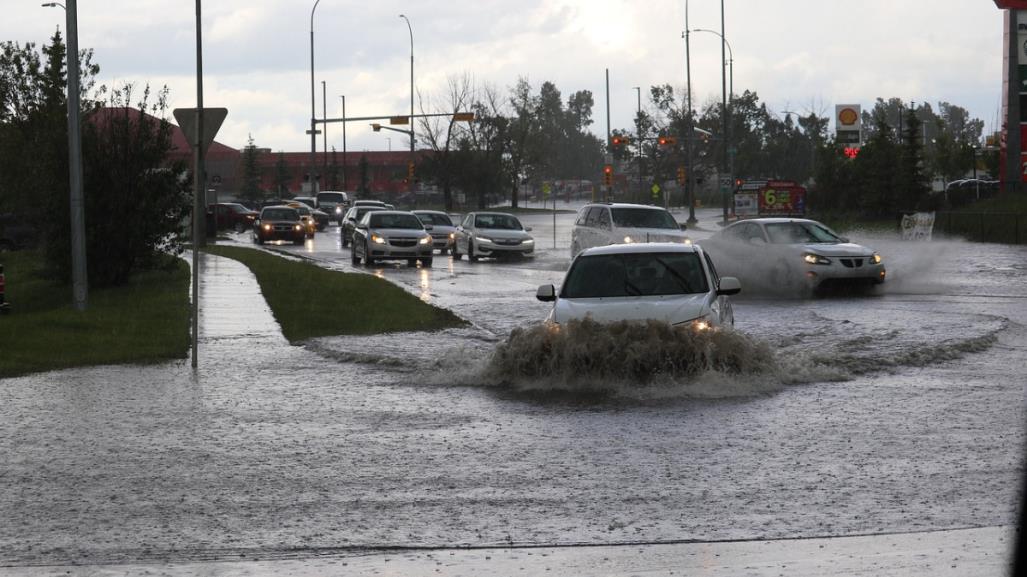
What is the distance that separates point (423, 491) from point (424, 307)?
15.9 metres

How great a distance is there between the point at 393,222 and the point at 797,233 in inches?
655

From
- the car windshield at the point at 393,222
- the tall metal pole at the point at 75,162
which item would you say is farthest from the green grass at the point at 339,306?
the car windshield at the point at 393,222

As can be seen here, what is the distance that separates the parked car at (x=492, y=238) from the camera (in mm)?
43438

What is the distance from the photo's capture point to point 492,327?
21.5m

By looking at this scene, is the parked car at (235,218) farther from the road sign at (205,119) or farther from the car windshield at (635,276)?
the car windshield at (635,276)

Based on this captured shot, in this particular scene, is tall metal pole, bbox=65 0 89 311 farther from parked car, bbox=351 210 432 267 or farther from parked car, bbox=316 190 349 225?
parked car, bbox=316 190 349 225

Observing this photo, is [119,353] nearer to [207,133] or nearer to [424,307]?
[207,133]

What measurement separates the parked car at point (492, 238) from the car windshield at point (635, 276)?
2780 cm

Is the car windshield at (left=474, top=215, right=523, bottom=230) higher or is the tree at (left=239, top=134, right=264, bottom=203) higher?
the tree at (left=239, top=134, right=264, bottom=203)

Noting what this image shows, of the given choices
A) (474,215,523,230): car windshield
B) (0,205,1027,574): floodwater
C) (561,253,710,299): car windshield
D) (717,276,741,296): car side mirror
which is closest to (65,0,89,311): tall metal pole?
(0,205,1027,574): floodwater

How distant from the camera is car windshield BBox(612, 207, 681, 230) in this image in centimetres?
3456

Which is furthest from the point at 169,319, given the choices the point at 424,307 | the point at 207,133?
the point at 207,133

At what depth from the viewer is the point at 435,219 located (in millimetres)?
51125

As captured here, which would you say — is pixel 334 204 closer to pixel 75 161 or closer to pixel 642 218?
pixel 642 218
